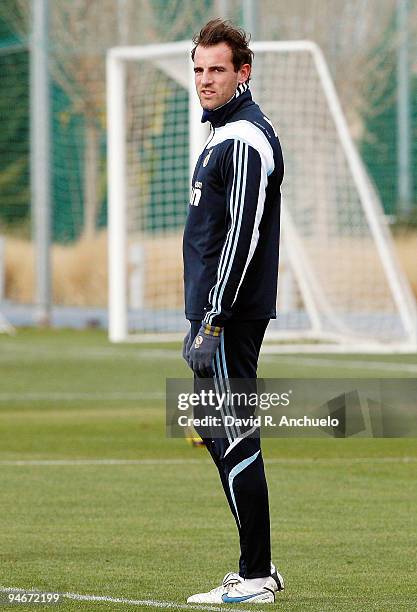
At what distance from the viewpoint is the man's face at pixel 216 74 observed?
607 centimetres

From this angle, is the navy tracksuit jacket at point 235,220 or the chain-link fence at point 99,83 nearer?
the navy tracksuit jacket at point 235,220

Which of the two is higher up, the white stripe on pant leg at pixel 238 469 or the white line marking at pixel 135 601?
the white stripe on pant leg at pixel 238 469

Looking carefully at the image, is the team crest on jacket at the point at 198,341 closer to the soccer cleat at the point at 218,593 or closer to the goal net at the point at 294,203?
the soccer cleat at the point at 218,593

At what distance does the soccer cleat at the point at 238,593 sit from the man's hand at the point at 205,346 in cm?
80

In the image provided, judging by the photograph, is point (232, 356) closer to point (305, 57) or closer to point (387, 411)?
point (387, 411)

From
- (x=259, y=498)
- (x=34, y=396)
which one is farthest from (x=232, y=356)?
(x=34, y=396)

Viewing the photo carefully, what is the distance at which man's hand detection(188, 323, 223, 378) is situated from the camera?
595cm

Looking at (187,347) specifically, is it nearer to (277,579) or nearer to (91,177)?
(277,579)

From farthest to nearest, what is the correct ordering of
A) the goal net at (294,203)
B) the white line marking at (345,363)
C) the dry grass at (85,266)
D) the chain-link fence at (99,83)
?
the chain-link fence at (99,83), the dry grass at (85,266), the goal net at (294,203), the white line marking at (345,363)

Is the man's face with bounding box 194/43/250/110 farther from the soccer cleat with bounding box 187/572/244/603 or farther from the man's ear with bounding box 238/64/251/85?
the soccer cleat with bounding box 187/572/244/603

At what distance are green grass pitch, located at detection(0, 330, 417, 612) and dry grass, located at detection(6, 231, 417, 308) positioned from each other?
10.1 meters

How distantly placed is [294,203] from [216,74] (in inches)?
573

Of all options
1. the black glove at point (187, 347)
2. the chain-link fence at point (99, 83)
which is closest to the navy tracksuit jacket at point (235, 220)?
the black glove at point (187, 347)

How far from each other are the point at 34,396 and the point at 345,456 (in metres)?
4.97
